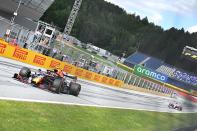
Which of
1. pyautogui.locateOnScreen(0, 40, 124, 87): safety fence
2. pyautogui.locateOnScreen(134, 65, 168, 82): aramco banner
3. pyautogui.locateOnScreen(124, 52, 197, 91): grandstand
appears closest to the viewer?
pyautogui.locateOnScreen(0, 40, 124, 87): safety fence

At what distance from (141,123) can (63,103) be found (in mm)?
7506

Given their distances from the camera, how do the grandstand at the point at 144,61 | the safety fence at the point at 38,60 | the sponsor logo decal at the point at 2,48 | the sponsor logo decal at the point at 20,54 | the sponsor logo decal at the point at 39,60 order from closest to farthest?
the sponsor logo decal at the point at 2,48
the safety fence at the point at 38,60
the sponsor logo decal at the point at 20,54
the sponsor logo decal at the point at 39,60
the grandstand at the point at 144,61

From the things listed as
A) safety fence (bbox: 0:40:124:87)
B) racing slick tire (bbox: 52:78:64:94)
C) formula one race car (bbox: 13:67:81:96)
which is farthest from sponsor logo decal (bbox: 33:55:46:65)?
racing slick tire (bbox: 52:78:64:94)

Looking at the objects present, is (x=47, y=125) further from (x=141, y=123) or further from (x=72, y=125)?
(x=141, y=123)

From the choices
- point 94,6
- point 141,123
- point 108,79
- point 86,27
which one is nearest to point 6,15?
point 108,79

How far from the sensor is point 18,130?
1284cm

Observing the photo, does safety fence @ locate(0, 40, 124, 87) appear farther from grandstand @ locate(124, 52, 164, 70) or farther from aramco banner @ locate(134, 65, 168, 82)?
grandstand @ locate(124, 52, 164, 70)

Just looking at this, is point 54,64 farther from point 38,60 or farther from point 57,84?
point 57,84

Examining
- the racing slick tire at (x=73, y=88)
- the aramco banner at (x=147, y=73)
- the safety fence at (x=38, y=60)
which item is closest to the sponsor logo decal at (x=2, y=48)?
the safety fence at (x=38, y=60)

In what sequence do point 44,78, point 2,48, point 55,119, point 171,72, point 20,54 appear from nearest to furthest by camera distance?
point 55,119
point 44,78
point 2,48
point 20,54
point 171,72

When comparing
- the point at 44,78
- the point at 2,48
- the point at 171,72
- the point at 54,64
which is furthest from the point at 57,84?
the point at 171,72

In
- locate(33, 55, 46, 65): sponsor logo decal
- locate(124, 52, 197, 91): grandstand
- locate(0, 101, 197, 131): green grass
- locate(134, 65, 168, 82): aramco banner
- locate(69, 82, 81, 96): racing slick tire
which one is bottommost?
locate(0, 101, 197, 131): green grass

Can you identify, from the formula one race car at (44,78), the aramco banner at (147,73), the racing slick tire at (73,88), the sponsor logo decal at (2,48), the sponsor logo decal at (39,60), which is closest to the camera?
the formula one race car at (44,78)

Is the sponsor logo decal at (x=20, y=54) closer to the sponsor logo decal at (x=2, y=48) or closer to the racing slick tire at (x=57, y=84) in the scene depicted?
the sponsor logo decal at (x=2, y=48)
